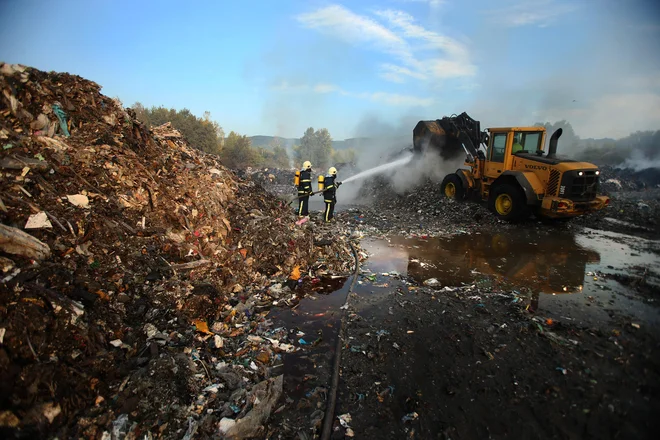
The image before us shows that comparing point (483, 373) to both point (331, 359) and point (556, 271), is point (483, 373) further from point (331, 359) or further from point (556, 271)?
point (556, 271)

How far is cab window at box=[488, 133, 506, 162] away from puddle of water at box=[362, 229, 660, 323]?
2274 millimetres

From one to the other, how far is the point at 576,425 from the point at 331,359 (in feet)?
6.78

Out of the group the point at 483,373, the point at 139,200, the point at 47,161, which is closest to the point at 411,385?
the point at 483,373

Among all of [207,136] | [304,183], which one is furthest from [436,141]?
[207,136]

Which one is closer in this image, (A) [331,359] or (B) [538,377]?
(B) [538,377]

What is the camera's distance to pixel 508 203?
8969 millimetres

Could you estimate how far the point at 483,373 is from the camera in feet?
9.98

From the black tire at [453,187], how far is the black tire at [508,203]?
4.28 feet

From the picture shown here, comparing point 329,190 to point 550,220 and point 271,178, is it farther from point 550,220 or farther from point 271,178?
point 271,178

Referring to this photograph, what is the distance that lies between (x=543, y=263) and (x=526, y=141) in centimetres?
420

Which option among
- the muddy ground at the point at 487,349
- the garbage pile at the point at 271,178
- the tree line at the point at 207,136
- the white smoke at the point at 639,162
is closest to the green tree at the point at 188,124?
the tree line at the point at 207,136

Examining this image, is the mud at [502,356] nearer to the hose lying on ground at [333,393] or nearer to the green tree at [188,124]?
the hose lying on ground at [333,393]

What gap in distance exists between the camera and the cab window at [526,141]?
8.67 metres

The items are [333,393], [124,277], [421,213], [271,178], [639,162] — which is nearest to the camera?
[333,393]
